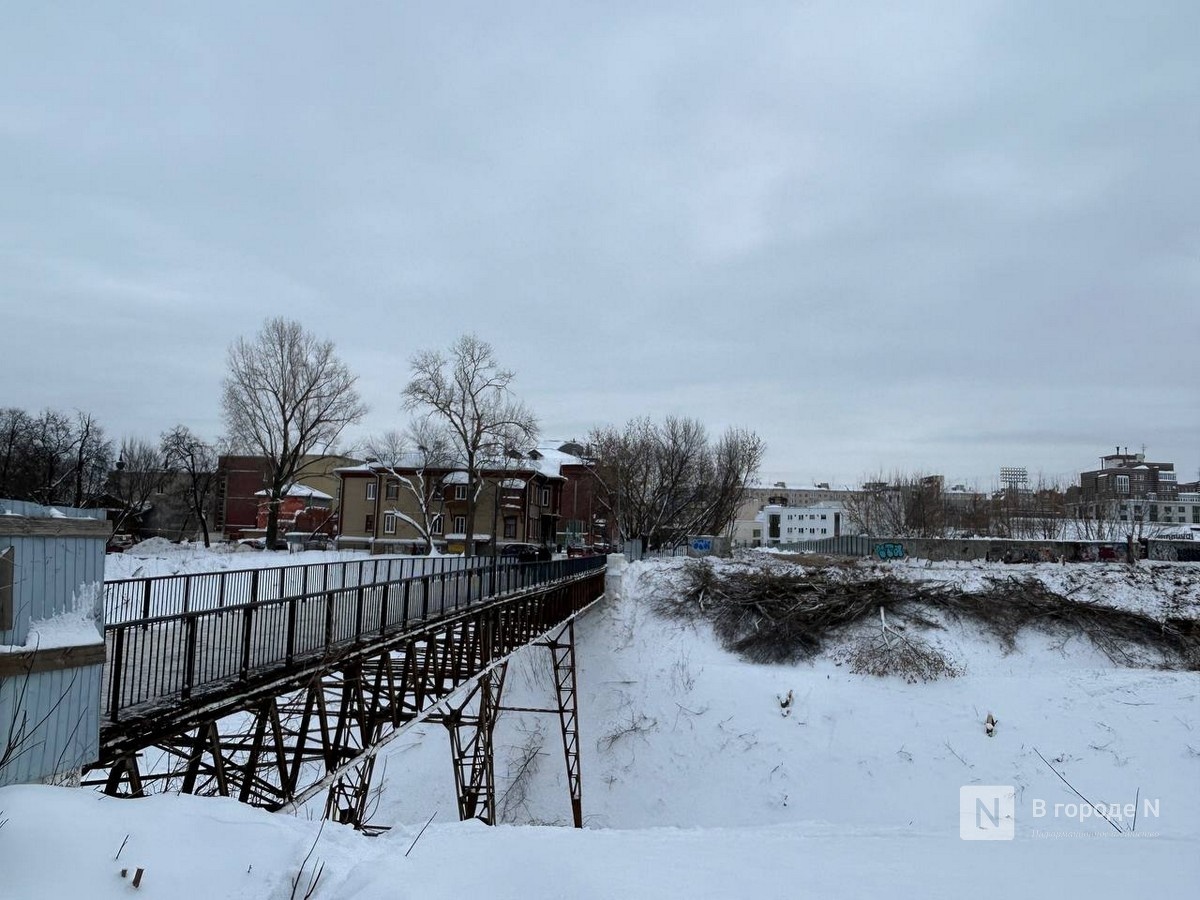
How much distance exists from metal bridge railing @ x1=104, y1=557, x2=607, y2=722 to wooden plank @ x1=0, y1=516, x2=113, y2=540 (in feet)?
2.60

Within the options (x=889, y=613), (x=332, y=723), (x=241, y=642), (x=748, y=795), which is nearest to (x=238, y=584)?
(x=332, y=723)

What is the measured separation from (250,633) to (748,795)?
17.3m

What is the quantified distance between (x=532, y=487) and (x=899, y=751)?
4602cm

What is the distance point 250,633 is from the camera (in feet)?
27.7

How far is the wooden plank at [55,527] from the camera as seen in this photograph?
515 centimetres

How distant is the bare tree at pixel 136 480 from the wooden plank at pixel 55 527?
186 feet

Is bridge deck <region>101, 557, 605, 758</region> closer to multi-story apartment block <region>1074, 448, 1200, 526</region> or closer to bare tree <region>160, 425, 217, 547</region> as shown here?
bare tree <region>160, 425, 217, 547</region>

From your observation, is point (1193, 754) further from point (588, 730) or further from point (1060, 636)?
point (588, 730)

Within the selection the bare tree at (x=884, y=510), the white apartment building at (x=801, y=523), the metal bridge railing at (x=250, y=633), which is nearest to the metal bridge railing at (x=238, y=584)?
the metal bridge railing at (x=250, y=633)

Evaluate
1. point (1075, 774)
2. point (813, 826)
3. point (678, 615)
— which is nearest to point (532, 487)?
point (678, 615)

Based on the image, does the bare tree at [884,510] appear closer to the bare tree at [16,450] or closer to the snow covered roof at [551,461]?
the snow covered roof at [551,461]

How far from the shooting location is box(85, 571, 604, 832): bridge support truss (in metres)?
7.35

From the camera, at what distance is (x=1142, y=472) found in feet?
480

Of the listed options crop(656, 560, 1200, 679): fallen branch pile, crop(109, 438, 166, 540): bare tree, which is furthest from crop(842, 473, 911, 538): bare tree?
crop(109, 438, 166, 540): bare tree
